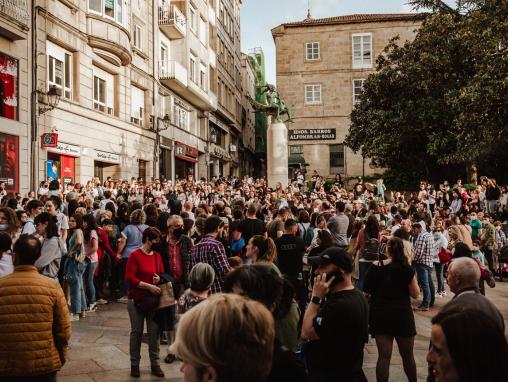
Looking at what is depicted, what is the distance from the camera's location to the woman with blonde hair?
5.42ft

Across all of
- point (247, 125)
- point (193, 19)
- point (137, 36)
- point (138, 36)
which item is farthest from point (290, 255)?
point (247, 125)

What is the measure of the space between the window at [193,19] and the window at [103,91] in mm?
10528

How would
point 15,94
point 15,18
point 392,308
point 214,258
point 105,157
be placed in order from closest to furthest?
point 392,308
point 214,258
point 15,18
point 15,94
point 105,157

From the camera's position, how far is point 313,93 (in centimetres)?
4259

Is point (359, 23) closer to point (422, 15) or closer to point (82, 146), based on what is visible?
point (422, 15)

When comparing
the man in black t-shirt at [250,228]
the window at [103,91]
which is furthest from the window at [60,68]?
the man in black t-shirt at [250,228]

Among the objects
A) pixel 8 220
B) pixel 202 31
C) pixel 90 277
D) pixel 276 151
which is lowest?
pixel 90 277

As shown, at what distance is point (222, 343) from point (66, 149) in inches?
716

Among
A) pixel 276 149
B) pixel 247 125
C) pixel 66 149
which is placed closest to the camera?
pixel 66 149

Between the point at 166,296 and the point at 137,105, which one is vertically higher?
the point at 137,105

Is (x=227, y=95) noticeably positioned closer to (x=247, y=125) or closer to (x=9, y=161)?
(x=247, y=125)

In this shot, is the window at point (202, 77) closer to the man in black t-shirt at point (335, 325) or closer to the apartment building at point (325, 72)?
the apartment building at point (325, 72)

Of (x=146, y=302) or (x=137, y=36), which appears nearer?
(x=146, y=302)

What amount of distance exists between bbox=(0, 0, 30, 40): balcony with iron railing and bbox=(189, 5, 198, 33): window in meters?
15.7
